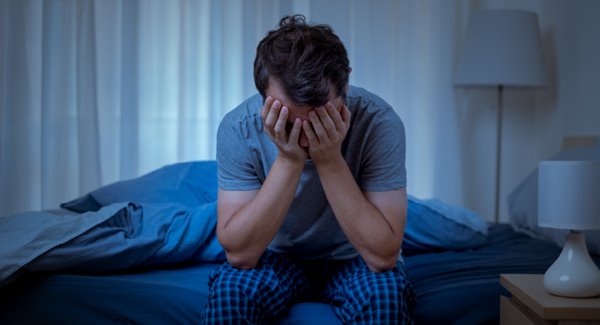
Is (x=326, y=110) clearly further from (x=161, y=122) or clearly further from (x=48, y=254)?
(x=161, y=122)

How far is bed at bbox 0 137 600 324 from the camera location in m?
1.22

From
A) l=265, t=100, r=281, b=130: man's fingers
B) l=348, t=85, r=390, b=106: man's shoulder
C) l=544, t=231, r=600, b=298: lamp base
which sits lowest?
l=544, t=231, r=600, b=298: lamp base

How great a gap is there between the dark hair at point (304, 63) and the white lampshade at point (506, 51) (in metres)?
1.62

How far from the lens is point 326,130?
1.13 metres

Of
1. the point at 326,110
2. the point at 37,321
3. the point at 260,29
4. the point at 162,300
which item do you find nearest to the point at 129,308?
the point at 162,300

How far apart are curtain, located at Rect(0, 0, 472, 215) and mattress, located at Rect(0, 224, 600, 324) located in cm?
140

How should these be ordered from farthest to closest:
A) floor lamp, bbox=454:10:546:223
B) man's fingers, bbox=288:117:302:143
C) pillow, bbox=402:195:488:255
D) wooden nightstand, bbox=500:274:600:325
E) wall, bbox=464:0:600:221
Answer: floor lamp, bbox=454:10:546:223
wall, bbox=464:0:600:221
pillow, bbox=402:195:488:255
man's fingers, bbox=288:117:302:143
wooden nightstand, bbox=500:274:600:325

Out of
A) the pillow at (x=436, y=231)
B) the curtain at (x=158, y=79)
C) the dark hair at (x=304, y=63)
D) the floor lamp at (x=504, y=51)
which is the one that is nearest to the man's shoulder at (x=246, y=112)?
the dark hair at (x=304, y=63)

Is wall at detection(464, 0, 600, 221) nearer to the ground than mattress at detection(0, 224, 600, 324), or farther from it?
farther from it

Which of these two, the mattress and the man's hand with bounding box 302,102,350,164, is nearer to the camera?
the man's hand with bounding box 302,102,350,164

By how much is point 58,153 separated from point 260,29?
3.58 ft

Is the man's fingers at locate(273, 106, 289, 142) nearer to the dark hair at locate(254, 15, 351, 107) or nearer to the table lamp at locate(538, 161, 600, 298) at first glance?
the dark hair at locate(254, 15, 351, 107)

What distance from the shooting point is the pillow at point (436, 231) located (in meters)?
1.80

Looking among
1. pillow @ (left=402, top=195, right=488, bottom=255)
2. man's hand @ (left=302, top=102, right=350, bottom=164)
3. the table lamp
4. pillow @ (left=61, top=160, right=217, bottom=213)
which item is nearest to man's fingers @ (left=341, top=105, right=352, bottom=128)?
man's hand @ (left=302, top=102, right=350, bottom=164)
